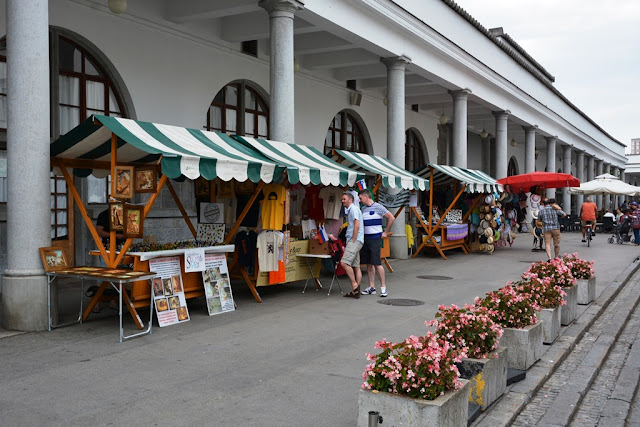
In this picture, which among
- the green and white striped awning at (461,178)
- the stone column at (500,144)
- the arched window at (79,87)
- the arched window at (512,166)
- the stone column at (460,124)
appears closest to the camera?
the arched window at (79,87)

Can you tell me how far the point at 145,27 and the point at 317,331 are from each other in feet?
29.3

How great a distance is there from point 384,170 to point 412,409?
31.2ft

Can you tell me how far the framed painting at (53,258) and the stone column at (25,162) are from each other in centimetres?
8

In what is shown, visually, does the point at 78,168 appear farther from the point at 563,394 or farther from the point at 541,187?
the point at 541,187

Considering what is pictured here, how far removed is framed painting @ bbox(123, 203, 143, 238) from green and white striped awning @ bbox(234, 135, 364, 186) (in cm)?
253

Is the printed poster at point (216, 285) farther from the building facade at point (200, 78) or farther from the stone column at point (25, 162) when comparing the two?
the stone column at point (25, 162)

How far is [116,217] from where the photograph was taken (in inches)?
305

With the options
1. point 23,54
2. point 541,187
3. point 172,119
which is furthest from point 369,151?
point 23,54

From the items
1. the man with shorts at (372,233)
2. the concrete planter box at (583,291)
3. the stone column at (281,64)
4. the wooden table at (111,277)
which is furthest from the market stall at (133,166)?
the concrete planter box at (583,291)

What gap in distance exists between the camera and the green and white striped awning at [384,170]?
41.3 ft

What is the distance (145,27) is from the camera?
43.3 ft

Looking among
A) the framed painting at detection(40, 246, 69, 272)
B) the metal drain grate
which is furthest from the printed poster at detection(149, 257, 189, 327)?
the metal drain grate

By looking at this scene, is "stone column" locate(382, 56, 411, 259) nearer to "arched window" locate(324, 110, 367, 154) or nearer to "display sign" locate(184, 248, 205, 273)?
"arched window" locate(324, 110, 367, 154)

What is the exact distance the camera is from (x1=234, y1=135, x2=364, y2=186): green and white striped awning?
948cm
